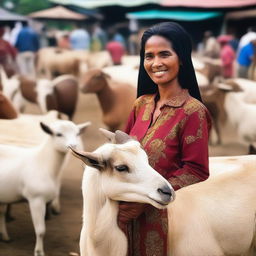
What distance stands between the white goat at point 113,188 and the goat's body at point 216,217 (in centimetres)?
37

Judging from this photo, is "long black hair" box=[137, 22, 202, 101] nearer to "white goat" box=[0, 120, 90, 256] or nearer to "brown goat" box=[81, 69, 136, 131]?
"white goat" box=[0, 120, 90, 256]

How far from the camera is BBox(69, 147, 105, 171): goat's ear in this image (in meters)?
2.29

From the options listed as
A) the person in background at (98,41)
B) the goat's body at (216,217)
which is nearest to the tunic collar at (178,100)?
the goat's body at (216,217)

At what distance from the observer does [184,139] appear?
241 centimetres

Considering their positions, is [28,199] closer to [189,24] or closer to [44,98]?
[44,98]

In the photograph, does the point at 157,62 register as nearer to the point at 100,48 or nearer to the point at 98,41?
the point at 100,48

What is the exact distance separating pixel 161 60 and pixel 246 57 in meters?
10.6

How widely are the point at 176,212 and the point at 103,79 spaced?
6.48 meters

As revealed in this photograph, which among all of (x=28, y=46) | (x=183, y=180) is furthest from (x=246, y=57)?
(x=183, y=180)

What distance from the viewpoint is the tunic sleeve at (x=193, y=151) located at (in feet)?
7.84

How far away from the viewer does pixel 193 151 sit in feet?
7.86

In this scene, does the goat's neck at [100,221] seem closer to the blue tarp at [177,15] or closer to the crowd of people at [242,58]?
the crowd of people at [242,58]

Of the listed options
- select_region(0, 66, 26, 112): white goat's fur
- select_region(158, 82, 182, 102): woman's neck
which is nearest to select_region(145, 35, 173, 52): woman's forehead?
select_region(158, 82, 182, 102): woman's neck

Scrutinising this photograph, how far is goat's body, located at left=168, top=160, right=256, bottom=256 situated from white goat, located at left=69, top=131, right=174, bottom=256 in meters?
0.37
